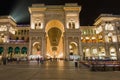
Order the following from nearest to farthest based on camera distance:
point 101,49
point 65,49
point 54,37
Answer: point 65,49 < point 101,49 < point 54,37

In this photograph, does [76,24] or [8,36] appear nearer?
[76,24]

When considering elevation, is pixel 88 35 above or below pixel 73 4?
below

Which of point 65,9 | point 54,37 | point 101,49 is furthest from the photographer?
point 54,37

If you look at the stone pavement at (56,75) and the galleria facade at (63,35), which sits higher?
the galleria facade at (63,35)

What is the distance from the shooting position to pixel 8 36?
7556cm

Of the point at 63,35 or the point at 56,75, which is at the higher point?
the point at 63,35

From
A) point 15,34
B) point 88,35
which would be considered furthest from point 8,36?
point 88,35

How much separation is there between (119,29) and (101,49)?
1576 cm

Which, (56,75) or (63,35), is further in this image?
(63,35)

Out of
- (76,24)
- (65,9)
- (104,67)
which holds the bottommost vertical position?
(104,67)

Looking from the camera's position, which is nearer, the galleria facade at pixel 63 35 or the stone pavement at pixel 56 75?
the stone pavement at pixel 56 75

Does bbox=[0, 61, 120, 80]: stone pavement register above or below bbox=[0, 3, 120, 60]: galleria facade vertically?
below

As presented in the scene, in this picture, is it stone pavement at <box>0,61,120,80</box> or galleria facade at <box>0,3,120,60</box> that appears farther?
galleria facade at <box>0,3,120,60</box>

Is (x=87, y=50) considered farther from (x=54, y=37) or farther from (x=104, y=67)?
(x=104, y=67)
